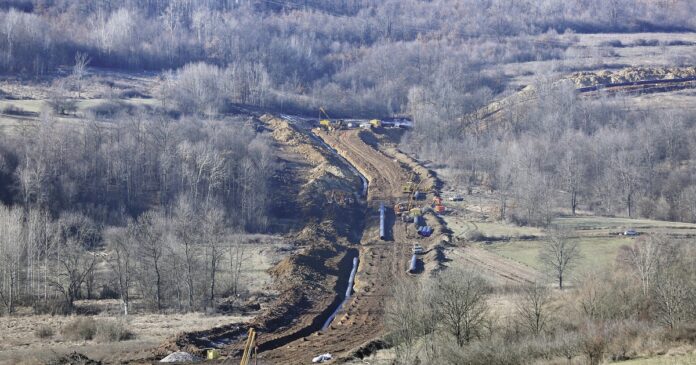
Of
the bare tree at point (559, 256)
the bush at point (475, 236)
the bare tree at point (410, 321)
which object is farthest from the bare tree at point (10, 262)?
the bare tree at point (559, 256)

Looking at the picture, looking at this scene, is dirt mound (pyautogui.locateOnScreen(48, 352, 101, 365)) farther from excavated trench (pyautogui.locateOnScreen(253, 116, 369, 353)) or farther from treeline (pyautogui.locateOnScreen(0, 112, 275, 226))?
treeline (pyautogui.locateOnScreen(0, 112, 275, 226))

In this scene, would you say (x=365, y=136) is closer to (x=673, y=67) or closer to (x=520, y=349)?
(x=673, y=67)

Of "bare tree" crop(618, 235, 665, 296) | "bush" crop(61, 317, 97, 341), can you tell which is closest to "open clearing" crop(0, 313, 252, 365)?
"bush" crop(61, 317, 97, 341)

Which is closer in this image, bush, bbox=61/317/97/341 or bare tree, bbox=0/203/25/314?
bush, bbox=61/317/97/341

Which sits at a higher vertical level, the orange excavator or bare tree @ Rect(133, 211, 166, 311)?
the orange excavator

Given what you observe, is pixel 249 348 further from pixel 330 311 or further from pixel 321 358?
pixel 330 311

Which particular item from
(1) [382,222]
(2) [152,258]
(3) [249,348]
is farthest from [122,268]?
(1) [382,222]

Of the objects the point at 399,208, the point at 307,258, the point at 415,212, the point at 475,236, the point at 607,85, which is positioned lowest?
the point at 307,258
